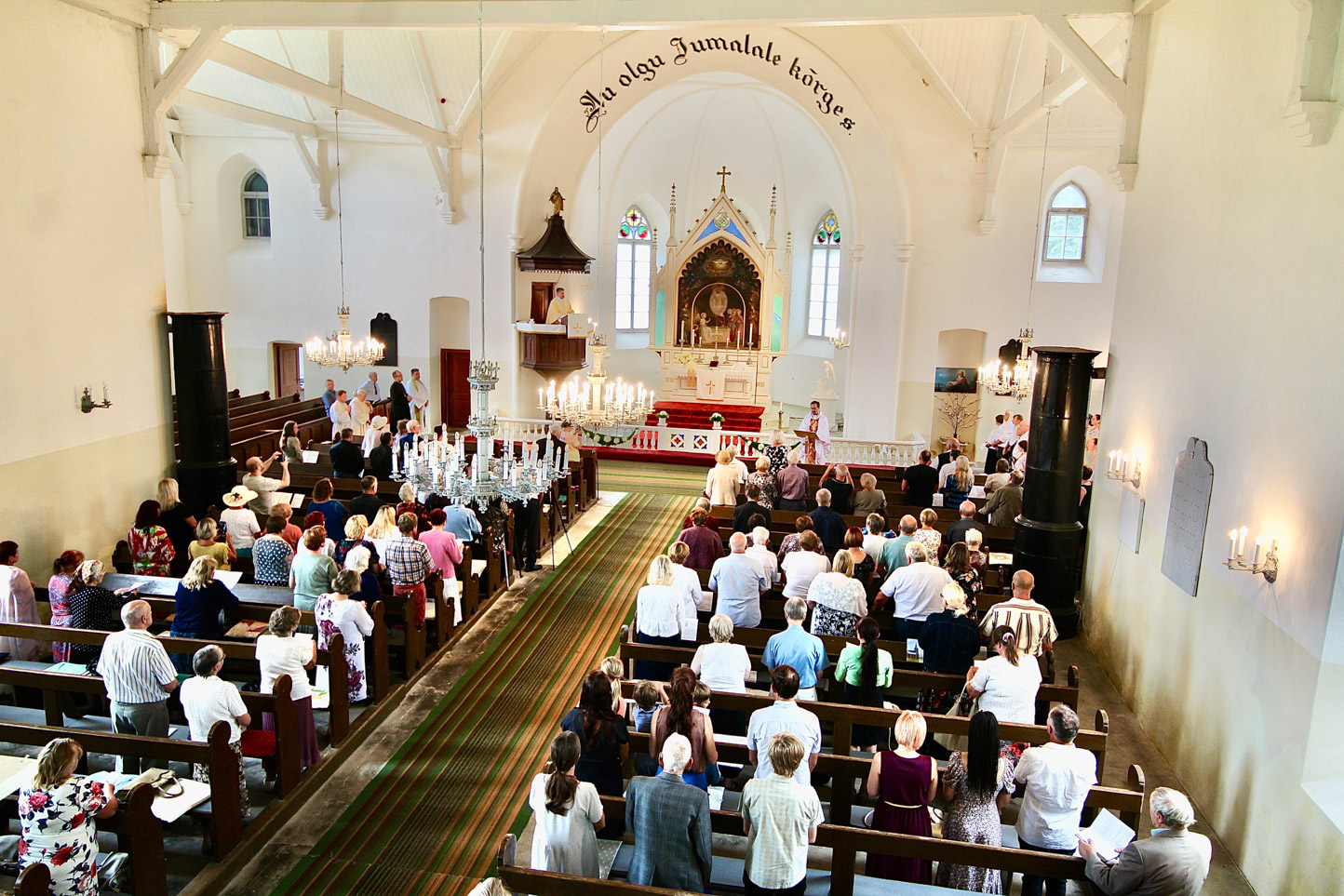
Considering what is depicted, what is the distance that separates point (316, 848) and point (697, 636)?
2936mm

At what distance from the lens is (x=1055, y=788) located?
4.56 meters

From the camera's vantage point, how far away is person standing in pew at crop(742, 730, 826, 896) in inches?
160

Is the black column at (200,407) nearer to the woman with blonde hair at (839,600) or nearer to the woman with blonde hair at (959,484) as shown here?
the woman with blonde hair at (839,600)

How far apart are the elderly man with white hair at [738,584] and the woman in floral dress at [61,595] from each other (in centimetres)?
463

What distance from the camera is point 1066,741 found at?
14.8 feet

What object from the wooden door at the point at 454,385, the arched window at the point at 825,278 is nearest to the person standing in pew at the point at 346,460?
the wooden door at the point at 454,385

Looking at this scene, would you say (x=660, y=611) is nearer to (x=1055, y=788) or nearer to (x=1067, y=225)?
(x=1055, y=788)

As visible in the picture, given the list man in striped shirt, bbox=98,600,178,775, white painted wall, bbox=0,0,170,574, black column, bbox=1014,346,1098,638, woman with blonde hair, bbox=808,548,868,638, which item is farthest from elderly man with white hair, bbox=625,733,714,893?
white painted wall, bbox=0,0,170,574

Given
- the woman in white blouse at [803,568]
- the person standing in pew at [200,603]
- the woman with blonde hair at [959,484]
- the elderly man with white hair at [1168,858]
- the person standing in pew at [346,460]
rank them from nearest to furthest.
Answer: the elderly man with white hair at [1168,858] < the person standing in pew at [200,603] < the woman in white blouse at [803,568] < the woman with blonde hair at [959,484] < the person standing in pew at [346,460]

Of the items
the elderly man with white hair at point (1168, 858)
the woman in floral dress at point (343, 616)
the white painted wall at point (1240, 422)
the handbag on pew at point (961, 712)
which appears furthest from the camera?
the woman in floral dress at point (343, 616)

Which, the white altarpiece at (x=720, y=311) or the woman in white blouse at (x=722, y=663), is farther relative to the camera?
the white altarpiece at (x=720, y=311)

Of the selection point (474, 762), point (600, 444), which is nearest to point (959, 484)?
point (474, 762)

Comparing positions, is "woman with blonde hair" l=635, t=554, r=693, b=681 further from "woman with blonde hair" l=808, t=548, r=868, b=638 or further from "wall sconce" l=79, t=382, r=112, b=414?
"wall sconce" l=79, t=382, r=112, b=414

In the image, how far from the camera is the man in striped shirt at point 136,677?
17.6 feet
